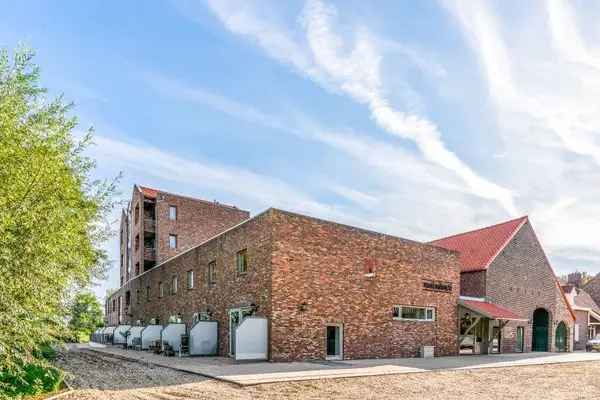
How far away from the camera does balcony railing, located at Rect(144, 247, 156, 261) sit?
3944 cm

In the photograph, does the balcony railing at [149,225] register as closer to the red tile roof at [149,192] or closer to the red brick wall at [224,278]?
the red tile roof at [149,192]

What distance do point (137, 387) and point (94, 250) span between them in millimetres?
4929

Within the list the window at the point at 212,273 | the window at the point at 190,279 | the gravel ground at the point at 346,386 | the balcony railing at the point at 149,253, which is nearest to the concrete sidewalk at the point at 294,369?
the gravel ground at the point at 346,386

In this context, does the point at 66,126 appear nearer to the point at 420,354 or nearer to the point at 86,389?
the point at 86,389

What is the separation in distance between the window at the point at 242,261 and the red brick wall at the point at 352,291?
239 cm

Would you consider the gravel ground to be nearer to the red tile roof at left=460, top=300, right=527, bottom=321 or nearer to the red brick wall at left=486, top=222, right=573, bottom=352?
the red tile roof at left=460, top=300, right=527, bottom=321

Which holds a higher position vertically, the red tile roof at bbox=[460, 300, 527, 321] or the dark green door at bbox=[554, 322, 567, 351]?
the red tile roof at bbox=[460, 300, 527, 321]

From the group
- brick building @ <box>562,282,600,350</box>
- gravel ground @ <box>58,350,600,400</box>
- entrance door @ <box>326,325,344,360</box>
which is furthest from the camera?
brick building @ <box>562,282,600,350</box>

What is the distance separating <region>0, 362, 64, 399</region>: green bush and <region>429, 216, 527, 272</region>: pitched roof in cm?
2125

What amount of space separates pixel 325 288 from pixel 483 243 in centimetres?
1376

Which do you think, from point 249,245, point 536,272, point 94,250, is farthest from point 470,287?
point 94,250

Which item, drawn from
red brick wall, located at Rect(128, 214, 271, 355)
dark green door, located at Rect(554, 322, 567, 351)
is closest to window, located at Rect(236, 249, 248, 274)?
red brick wall, located at Rect(128, 214, 271, 355)

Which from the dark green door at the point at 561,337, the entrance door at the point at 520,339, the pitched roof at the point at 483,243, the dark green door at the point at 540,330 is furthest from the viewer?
the dark green door at the point at 561,337

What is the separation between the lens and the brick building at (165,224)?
39.0 metres
